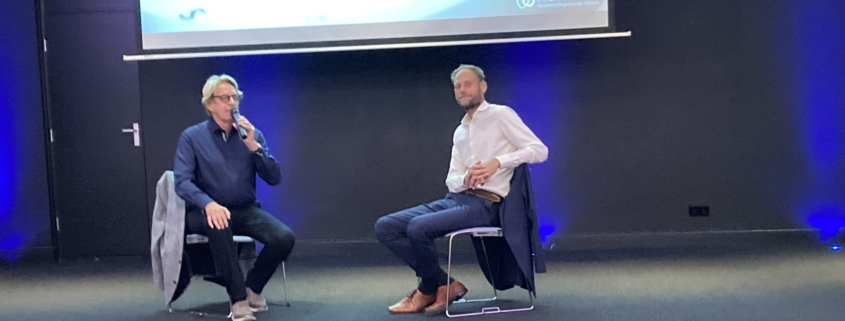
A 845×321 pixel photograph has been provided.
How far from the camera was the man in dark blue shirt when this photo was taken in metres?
3.56

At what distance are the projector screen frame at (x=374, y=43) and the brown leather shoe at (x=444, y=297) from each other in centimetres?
171

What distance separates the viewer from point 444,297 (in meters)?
3.53

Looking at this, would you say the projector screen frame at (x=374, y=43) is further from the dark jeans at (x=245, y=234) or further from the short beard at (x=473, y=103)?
the dark jeans at (x=245, y=234)

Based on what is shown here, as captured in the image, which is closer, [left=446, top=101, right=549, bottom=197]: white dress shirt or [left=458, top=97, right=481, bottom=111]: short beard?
[left=446, top=101, right=549, bottom=197]: white dress shirt

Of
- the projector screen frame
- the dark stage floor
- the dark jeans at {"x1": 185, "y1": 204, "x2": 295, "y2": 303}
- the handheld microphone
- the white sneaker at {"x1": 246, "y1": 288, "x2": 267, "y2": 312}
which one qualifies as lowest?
the dark stage floor

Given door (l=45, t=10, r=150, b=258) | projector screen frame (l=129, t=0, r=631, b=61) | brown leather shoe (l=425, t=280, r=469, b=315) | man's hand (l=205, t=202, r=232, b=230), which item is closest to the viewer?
man's hand (l=205, t=202, r=232, b=230)

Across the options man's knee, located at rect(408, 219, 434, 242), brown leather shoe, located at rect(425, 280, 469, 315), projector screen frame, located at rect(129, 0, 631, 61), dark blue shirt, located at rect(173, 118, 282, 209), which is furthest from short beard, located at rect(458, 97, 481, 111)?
projector screen frame, located at rect(129, 0, 631, 61)

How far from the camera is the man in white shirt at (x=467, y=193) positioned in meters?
3.47

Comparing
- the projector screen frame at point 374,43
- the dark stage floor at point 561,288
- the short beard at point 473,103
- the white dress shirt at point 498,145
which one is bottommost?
the dark stage floor at point 561,288

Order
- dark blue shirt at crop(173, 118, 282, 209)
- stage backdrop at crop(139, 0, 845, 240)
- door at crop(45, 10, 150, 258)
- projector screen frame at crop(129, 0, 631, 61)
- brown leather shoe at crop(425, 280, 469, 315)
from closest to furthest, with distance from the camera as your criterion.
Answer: brown leather shoe at crop(425, 280, 469, 315) → dark blue shirt at crop(173, 118, 282, 209) → projector screen frame at crop(129, 0, 631, 61) → stage backdrop at crop(139, 0, 845, 240) → door at crop(45, 10, 150, 258)

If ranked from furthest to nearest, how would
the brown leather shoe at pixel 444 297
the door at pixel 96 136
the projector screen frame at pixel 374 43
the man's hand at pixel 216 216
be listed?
the door at pixel 96 136 → the projector screen frame at pixel 374 43 → the brown leather shoe at pixel 444 297 → the man's hand at pixel 216 216

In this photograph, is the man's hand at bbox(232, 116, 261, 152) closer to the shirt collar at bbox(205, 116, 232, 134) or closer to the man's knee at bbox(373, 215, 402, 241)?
the shirt collar at bbox(205, 116, 232, 134)

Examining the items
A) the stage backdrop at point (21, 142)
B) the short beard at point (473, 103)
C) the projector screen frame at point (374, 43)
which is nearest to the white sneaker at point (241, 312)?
the short beard at point (473, 103)

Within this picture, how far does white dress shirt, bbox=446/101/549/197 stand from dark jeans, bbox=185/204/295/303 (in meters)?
0.81
